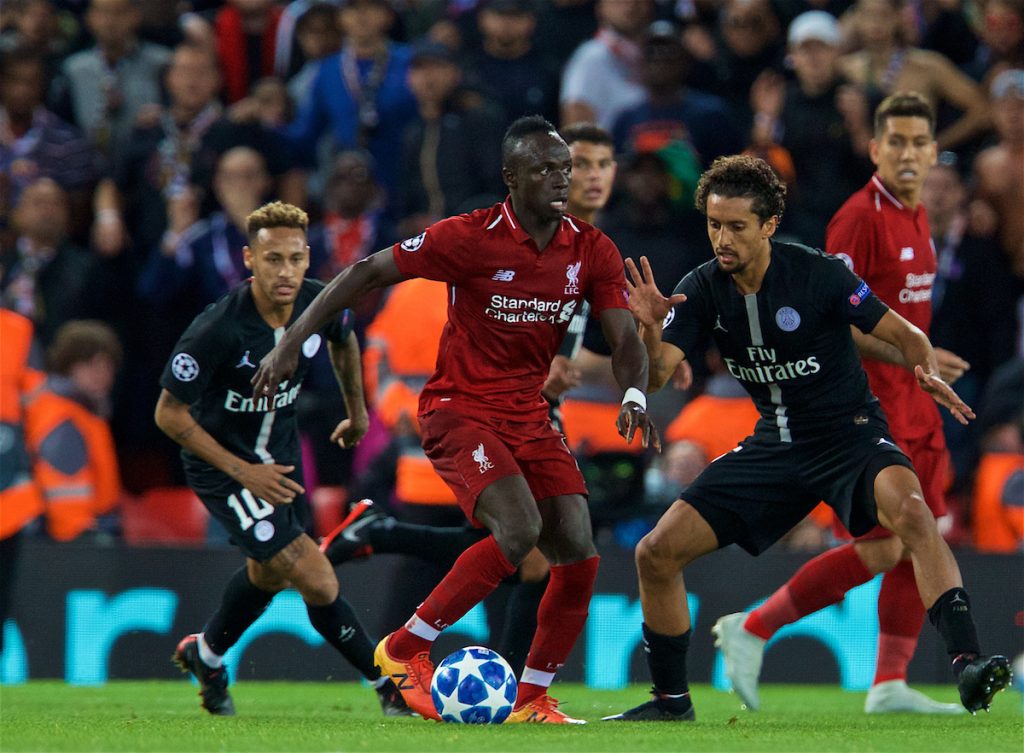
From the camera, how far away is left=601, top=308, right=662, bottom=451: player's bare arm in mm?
6473

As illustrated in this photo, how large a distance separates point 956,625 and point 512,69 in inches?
263

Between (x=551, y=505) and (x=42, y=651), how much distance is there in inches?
179

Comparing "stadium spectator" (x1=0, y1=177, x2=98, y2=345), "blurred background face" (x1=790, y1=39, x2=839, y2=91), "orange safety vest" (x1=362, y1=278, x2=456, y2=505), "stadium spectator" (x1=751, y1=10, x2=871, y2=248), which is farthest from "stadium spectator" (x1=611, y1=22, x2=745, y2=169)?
"stadium spectator" (x1=0, y1=177, x2=98, y2=345)

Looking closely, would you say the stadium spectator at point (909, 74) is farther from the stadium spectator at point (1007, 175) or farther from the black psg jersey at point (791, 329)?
the black psg jersey at point (791, 329)

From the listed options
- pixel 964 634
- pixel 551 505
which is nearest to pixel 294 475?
pixel 551 505

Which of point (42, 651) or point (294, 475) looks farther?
point (42, 651)

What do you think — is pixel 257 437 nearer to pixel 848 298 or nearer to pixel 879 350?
pixel 848 298

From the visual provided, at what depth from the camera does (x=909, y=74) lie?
11570 millimetres

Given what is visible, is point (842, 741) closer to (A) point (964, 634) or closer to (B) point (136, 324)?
(A) point (964, 634)

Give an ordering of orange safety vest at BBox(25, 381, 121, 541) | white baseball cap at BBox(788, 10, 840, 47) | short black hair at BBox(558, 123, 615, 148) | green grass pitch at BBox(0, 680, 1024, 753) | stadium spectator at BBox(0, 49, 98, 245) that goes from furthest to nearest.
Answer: stadium spectator at BBox(0, 49, 98, 245)
white baseball cap at BBox(788, 10, 840, 47)
orange safety vest at BBox(25, 381, 121, 541)
short black hair at BBox(558, 123, 615, 148)
green grass pitch at BBox(0, 680, 1024, 753)

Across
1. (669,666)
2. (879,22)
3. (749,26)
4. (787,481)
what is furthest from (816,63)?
(669,666)

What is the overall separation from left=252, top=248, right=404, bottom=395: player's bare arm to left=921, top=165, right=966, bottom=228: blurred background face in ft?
16.7

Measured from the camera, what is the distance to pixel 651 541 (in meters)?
7.04

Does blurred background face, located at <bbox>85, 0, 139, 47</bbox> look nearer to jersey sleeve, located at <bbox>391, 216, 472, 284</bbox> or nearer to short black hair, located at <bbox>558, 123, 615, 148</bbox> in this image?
short black hair, located at <bbox>558, 123, 615, 148</bbox>
